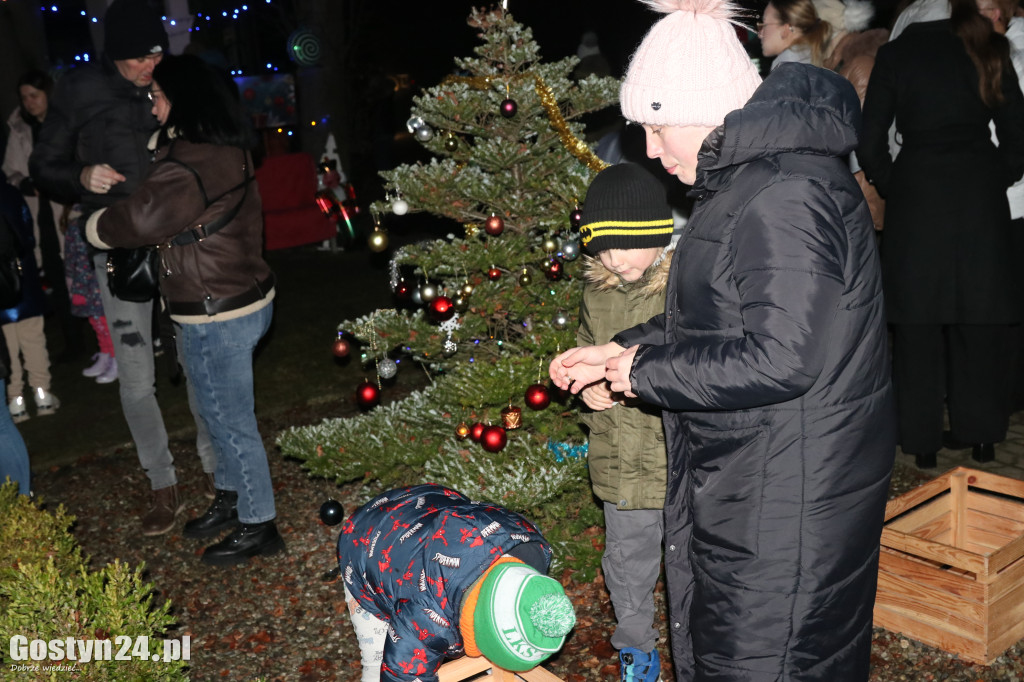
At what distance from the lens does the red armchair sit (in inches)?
560

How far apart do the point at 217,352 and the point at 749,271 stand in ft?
10.4

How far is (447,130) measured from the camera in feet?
15.4

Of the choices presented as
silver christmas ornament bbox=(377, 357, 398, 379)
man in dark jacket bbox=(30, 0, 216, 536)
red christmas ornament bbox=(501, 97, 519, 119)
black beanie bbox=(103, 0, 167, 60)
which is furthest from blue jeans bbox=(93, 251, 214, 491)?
red christmas ornament bbox=(501, 97, 519, 119)

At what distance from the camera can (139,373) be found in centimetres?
521

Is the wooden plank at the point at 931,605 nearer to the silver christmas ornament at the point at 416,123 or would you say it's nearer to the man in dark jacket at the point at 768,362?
the man in dark jacket at the point at 768,362

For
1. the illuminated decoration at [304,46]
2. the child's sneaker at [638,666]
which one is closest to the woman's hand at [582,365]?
the child's sneaker at [638,666]

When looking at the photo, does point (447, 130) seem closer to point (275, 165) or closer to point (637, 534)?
point (637, 534)

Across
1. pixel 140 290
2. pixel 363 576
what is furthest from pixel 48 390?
pixel 363 576

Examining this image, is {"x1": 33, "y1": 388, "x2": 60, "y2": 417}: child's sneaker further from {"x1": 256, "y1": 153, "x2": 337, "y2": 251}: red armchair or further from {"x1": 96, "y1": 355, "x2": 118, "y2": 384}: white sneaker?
{"x1": 256, "y1": 153, "x2": 337, "y2": 251}: red armchair

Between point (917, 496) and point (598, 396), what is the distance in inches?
86.4

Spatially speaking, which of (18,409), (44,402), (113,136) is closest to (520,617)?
(113,136)

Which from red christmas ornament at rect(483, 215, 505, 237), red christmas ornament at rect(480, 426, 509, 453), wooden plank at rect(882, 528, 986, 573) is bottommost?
wooden plank at rect(882, 528, 986, 573)

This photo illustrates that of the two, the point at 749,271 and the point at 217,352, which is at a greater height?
the point at 749,271

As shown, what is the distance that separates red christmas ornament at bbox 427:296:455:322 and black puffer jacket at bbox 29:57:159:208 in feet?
6.16
